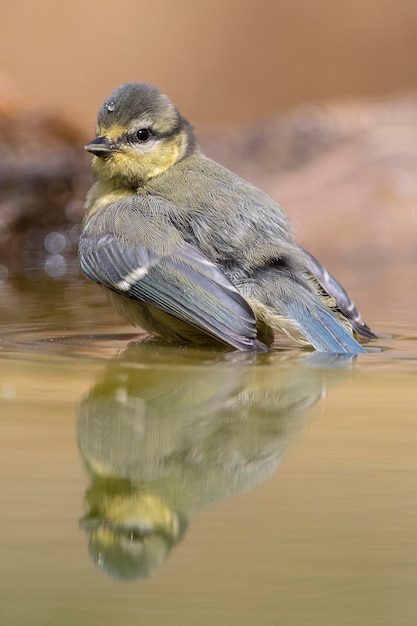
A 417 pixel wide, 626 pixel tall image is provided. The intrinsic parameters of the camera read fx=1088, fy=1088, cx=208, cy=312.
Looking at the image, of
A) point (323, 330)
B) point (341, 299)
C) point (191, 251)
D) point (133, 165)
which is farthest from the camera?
point (133, 165)

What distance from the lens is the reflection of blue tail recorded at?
2791mm

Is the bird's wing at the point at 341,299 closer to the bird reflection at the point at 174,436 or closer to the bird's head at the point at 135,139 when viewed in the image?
the bird reflection at the point at 174,436

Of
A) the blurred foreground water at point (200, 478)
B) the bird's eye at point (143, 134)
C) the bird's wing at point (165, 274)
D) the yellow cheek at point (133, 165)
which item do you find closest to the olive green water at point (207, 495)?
the blurred foreground water at point (200, 478)

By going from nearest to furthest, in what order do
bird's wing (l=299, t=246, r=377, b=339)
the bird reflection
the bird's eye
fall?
the bird reflection, bird's wing (l=299, t=246, r=377, b=339), the bird's eye

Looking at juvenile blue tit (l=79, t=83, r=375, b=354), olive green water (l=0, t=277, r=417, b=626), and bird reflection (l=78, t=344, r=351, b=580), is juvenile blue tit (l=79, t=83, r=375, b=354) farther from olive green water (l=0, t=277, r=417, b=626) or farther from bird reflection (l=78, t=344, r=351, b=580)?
olive green water (l=0, t=277, r=417, b=626)

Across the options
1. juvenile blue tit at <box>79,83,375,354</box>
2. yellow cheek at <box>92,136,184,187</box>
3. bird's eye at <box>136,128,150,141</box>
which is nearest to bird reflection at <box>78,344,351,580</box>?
juvenile blue tit at <box>79,83,375,354</box>

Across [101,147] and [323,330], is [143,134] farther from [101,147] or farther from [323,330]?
[323,330]

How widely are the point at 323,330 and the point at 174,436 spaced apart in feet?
3.77

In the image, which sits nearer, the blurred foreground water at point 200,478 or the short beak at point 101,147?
the blurred foreground water at point 200,478

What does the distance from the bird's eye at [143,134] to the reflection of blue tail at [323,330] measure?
84 centimetres

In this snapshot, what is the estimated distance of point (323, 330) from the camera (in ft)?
9.32

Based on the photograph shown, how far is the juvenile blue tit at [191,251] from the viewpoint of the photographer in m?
2.82

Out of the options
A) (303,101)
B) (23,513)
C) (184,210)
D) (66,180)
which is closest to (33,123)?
(66,180)

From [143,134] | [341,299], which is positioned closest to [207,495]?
[341,299]
